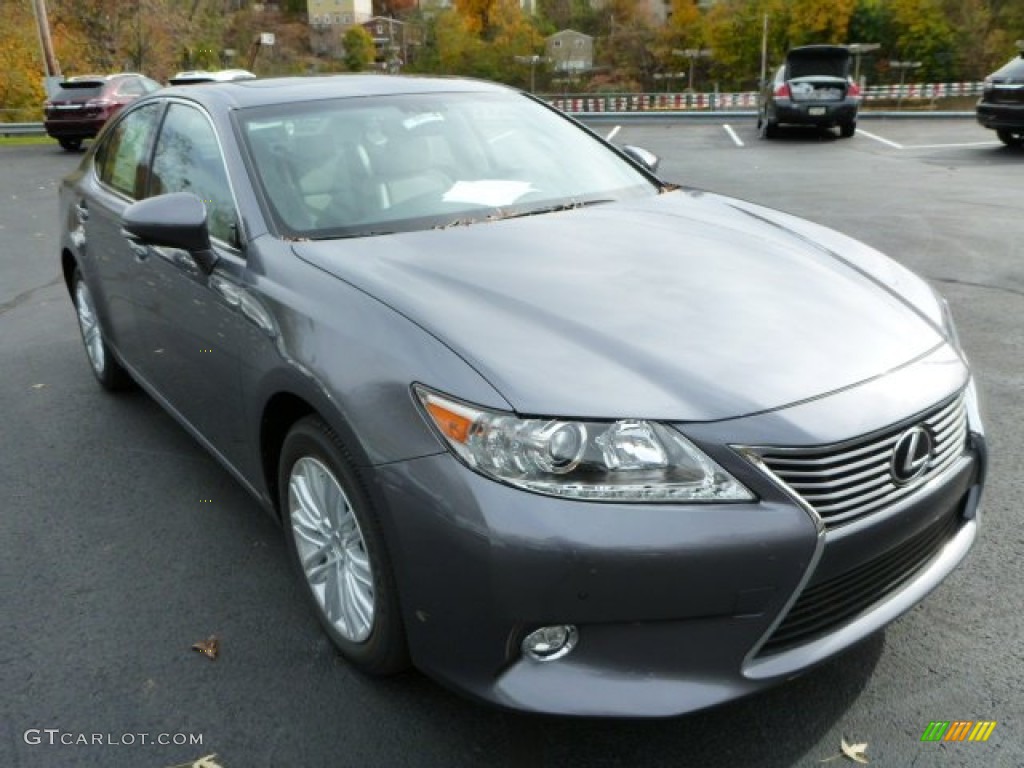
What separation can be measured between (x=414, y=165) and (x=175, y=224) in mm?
865

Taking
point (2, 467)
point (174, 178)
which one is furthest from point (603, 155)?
point (2, 467)

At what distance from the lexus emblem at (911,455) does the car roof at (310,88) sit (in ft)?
7.90

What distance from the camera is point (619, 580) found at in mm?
1984

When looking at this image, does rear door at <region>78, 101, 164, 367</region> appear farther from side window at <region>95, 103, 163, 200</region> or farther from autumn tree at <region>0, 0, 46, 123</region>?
autumn tree at <region>0, 0, 46, 123</region>

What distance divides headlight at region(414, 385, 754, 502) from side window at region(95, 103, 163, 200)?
8.72 ft

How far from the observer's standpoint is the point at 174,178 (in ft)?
12.2

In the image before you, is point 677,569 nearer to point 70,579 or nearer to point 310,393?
point 310,393

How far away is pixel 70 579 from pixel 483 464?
194cm

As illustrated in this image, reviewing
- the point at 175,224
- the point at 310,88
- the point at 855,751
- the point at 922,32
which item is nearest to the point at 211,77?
the point at 310,88

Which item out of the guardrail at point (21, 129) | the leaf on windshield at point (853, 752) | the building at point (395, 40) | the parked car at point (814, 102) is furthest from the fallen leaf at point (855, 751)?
the building at point (395, 40)

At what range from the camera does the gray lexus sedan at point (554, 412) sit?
6.67 ft

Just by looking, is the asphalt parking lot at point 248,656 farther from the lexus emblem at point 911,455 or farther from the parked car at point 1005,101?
the parked car at point 1005,101

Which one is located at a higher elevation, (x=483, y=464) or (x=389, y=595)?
(x=483, y=464)

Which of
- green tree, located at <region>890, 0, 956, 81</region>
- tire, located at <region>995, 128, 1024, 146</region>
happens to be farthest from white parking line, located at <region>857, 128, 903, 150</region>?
green tree, located at <region>890, 0, 956, 81</region>
